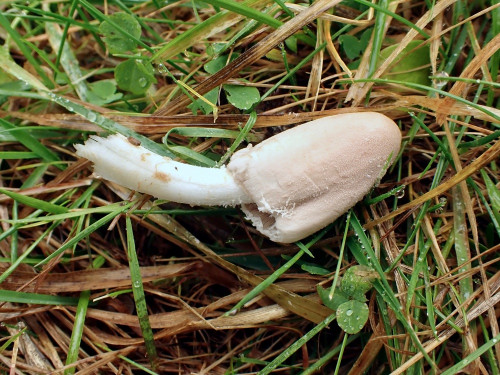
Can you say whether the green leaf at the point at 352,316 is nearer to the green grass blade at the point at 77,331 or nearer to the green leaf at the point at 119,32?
the green grass blade at the point at 77,331

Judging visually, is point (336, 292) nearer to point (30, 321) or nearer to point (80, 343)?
point (80, 343)

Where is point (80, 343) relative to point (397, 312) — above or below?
below

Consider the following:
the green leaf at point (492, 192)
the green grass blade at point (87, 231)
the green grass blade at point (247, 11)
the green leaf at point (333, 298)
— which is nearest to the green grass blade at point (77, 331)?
the green grass blade at point (87, 231)

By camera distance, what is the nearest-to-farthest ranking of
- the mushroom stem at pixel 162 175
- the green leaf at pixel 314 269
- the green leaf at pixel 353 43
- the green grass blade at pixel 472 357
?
the green grass blade at pixel 472 357 → the mushroom stem at pixel 162 175 → the green leaf at pixel 314 269 → the green leaf at pixel 353 43

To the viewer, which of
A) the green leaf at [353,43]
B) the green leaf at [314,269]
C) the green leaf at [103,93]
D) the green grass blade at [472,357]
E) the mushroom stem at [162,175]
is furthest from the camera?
the green leaf at [103,93]

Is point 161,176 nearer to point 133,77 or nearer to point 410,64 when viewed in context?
point 133,77

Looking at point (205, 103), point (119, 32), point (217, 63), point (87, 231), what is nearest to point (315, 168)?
point (205, 103)

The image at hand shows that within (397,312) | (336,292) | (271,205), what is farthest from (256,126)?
(397,312)
